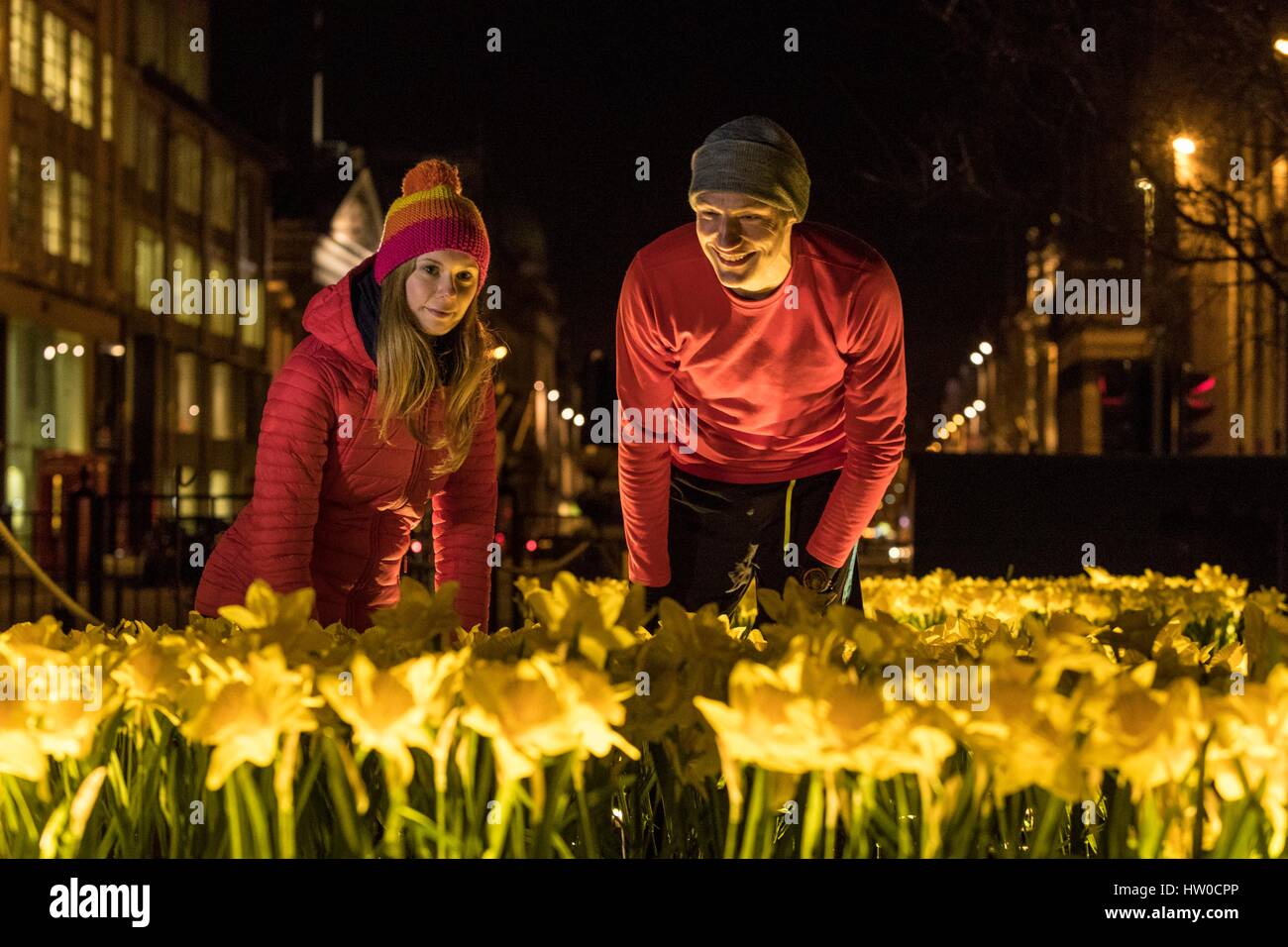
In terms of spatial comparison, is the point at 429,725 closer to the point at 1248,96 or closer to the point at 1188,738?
the point at 1188,738

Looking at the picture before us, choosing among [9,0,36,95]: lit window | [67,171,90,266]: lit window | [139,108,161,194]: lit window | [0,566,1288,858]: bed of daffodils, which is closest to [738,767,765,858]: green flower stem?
[0,566,1288,858]: bed of daffodils

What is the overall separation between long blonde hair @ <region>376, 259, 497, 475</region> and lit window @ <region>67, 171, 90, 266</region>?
40.1 m

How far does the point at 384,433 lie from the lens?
12.3 feet

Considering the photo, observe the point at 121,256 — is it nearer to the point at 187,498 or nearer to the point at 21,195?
the point at 21,195

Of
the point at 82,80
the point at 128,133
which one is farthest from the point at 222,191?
the point at 82,80

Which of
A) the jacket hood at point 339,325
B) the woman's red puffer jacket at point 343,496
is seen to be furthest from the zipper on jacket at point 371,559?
the jacket hood at point 339,325

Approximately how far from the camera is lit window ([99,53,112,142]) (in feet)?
144

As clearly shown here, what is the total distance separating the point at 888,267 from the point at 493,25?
1.55 metres

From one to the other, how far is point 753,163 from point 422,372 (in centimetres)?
92

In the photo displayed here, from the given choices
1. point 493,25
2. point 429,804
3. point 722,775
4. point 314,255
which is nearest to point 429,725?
point 429,804

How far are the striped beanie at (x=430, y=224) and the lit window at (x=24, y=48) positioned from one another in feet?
119

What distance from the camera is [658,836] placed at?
7.59ft

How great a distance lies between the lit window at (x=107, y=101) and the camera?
4403 cm

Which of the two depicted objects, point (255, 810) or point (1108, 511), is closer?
point (255, 810)
